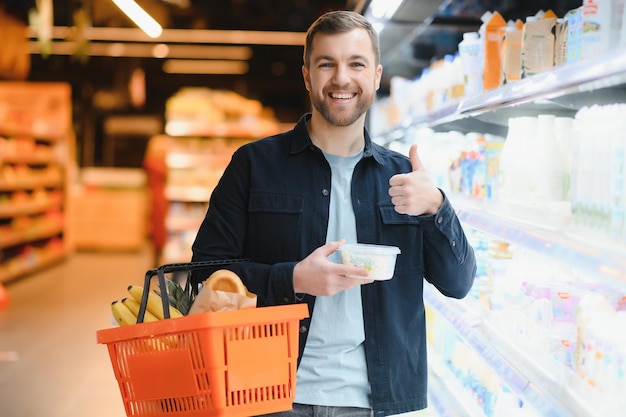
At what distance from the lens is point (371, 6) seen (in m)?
3.73

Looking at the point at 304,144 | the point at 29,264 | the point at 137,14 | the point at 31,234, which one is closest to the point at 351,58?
the point at 304,144

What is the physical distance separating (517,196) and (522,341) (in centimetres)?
45

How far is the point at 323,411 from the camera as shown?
1.88 meters

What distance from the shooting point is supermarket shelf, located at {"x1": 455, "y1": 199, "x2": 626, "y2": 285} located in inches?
54.8

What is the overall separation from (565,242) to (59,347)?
557 centimetres

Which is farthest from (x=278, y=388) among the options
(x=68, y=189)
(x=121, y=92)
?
(x=121, y=92)

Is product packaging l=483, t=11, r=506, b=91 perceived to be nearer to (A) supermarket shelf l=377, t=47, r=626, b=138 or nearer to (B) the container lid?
(A) supermarket shelf l=377, t=47, r=626, b=138

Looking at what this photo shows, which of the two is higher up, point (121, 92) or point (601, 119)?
point (121, 92)

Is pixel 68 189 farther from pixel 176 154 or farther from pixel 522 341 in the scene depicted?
pixel 522 341

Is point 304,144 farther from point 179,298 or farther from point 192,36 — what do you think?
point 192,36

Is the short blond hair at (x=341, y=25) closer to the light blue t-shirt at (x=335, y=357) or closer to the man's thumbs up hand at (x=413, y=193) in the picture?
the man's thumbs up hand at (x=413, y=193)

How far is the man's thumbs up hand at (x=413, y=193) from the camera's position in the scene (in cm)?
179

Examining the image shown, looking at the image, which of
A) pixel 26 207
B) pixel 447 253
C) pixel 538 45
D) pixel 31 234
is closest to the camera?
pixel 447 253

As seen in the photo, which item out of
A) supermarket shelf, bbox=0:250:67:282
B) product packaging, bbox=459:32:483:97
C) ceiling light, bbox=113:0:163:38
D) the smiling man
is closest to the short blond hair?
the smiling man
